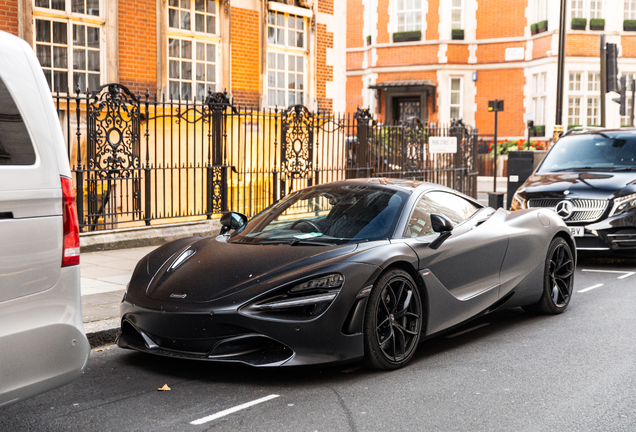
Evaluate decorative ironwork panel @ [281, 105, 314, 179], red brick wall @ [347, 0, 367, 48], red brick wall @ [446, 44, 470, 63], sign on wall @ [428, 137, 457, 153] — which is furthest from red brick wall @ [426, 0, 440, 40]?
decorative ironwork panel @ [281, 105, 314, 179]

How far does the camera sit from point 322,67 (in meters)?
17.7

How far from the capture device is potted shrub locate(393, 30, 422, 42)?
35.0 metres

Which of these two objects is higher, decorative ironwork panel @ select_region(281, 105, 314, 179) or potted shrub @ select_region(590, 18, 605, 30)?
potted shrub @ select_region(590, 18, 605, 30)

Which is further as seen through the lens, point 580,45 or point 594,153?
point 580,45

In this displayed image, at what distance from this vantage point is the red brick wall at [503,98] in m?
34.0

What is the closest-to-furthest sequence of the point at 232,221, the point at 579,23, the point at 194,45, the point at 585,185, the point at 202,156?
1. the point at 232,221
2. the point at 585,185
3. the point at 202,156
4. the point at 194,45
5. the point at 579,23

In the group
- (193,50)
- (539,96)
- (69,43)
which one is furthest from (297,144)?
(539,96)

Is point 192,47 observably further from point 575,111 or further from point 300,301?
point 575,111

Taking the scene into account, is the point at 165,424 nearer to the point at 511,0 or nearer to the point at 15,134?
the point at 15,134

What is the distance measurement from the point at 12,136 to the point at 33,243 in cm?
50

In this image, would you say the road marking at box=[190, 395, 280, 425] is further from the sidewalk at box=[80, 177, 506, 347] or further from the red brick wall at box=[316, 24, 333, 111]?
the red brick wall at box=[316, 24, 333, 111]

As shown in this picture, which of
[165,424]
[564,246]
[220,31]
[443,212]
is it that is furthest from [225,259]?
[220,31]

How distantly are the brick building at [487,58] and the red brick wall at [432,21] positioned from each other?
46 mm

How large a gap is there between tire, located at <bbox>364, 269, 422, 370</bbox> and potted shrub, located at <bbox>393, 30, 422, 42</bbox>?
3122 centimetres
